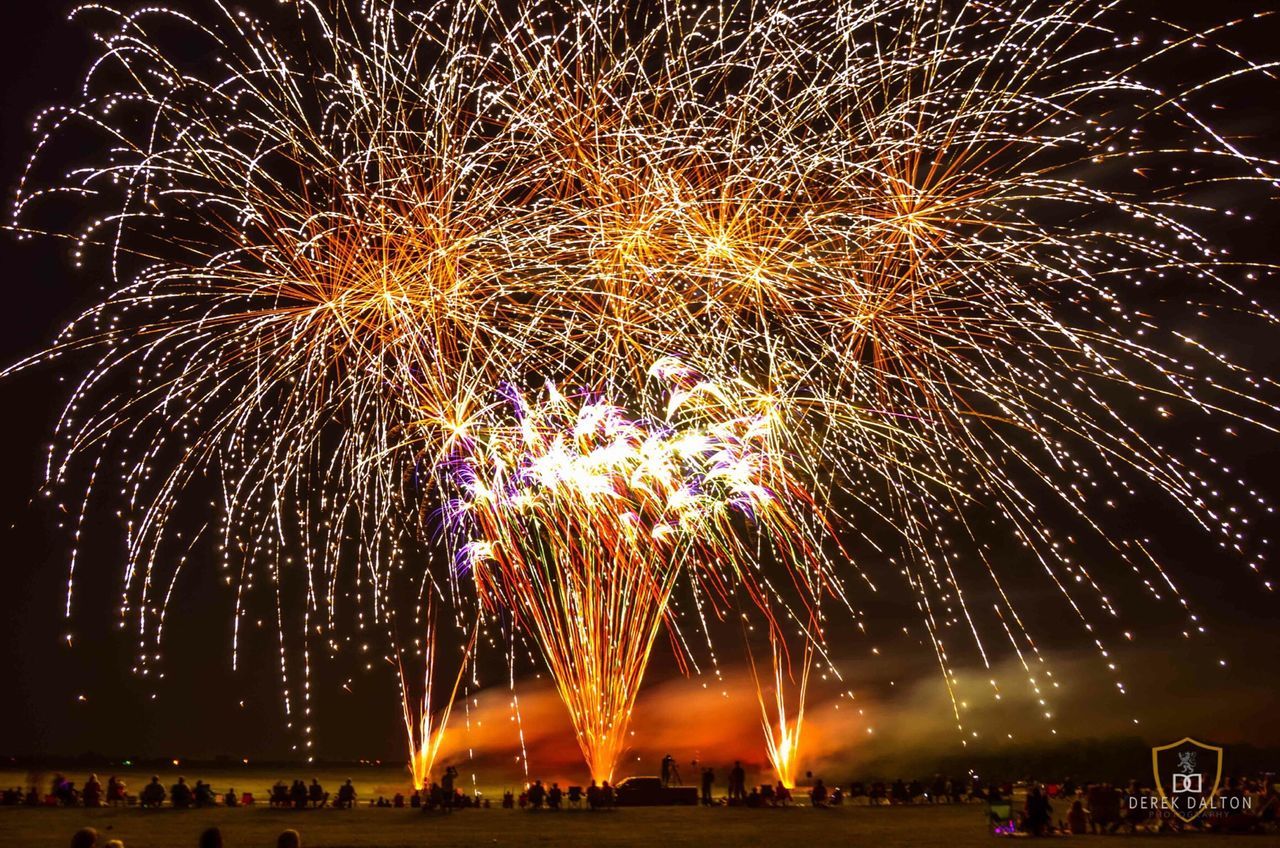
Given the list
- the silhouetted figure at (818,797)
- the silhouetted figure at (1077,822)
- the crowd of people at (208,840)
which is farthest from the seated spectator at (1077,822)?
the crowd of people at (208,840)

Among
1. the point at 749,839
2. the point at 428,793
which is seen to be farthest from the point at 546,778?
the point at 749,839

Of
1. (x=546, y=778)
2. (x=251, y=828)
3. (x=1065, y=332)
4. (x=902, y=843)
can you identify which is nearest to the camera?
(x=1065, y=332)

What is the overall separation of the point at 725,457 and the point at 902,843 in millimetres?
6791

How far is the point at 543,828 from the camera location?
20562 millimetres

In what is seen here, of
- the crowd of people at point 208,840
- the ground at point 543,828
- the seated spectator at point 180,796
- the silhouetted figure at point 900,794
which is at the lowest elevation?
the silhouetted figure at point 900,794

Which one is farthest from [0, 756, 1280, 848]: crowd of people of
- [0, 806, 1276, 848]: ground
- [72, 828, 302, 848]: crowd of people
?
[72, 828, 302, 848]: crowd of people

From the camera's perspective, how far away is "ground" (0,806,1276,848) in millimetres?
17828

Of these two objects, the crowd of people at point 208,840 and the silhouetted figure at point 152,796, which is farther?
the silhouetted figure at point 152,796

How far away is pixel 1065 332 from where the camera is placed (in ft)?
50.5

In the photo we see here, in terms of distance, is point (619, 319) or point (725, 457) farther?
point (725, 457)

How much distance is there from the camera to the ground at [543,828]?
1783 cm

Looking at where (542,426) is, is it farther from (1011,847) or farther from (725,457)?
(1011,847)

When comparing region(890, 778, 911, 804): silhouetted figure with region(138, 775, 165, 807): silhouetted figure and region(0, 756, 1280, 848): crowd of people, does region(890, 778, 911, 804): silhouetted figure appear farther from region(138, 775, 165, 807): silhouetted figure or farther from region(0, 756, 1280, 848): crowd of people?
region(138, 775, 165, 807): silhouetted figure

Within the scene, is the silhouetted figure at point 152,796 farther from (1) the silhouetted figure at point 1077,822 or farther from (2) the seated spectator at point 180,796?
(1) the silhouetted figure at point 1077,822
